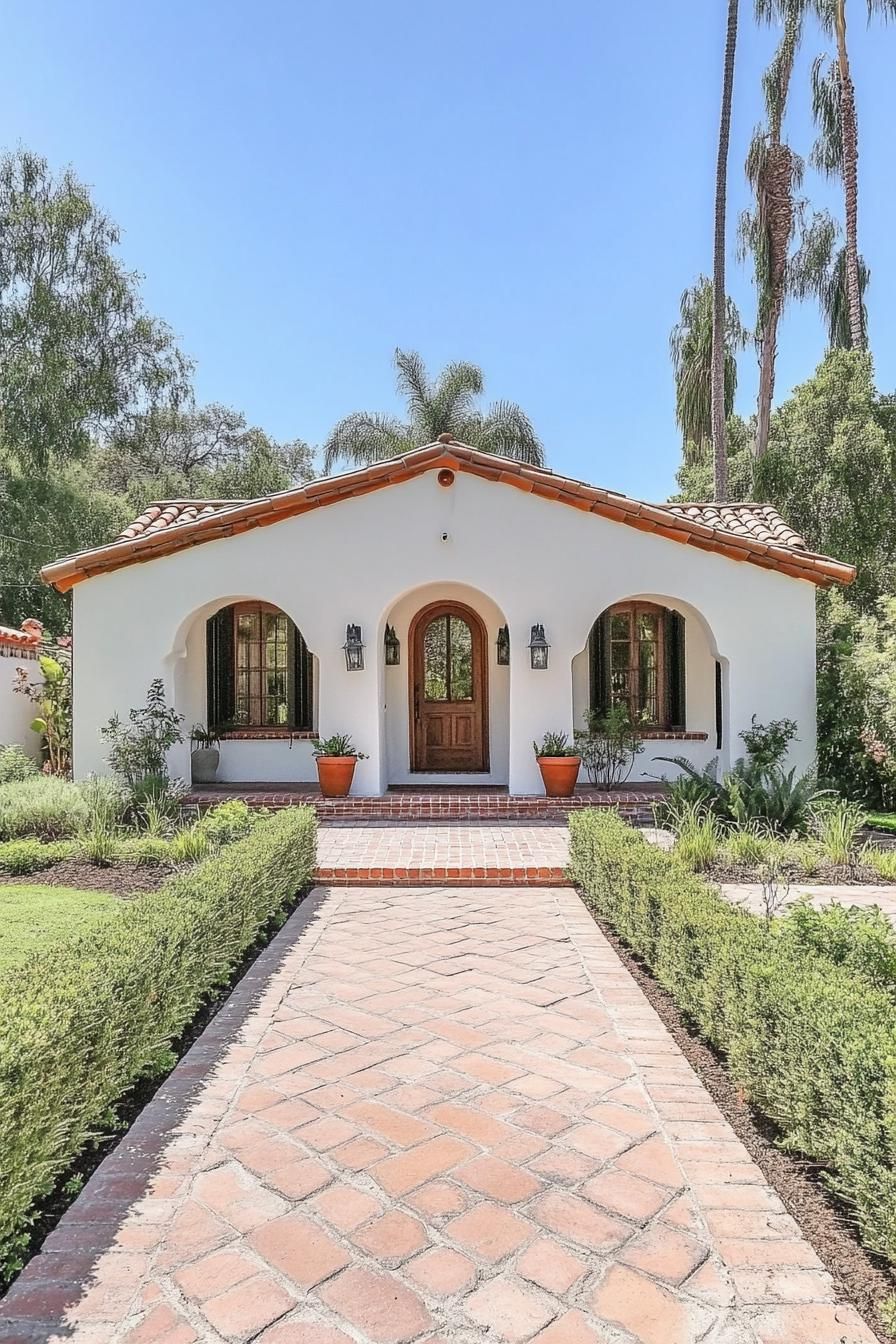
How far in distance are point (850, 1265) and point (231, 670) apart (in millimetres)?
12243

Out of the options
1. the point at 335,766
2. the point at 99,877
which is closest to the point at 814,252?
the point at 335,766

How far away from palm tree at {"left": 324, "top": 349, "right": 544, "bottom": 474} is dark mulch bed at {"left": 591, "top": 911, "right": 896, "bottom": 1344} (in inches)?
939

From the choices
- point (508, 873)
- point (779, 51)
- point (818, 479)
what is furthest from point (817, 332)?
point (508, 873)

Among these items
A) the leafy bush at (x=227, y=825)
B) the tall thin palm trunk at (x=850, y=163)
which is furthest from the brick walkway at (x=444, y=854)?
the tall thin palm trunk at (x=850, y=163)

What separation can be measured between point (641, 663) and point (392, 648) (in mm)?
4134

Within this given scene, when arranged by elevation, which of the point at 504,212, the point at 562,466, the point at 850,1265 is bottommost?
the point at 850,1265

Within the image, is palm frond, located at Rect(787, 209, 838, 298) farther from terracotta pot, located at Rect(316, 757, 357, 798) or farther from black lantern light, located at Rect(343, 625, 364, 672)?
terracotta pot, located at Rect(316, 757, 357, 798)

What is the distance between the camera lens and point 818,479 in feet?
60.7

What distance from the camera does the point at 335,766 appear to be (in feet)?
39.1

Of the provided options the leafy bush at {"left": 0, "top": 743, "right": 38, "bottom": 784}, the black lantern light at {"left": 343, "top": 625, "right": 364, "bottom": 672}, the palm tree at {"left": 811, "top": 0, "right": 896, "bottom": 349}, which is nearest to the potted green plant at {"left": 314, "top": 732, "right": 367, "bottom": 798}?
the black lantern light at {"left": 343, "top": 625, "right": 364, "bottom": 672}

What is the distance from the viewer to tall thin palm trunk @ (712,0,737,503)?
21.8 metres

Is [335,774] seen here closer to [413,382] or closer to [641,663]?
[641,663]

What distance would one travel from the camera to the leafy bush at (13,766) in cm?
1288

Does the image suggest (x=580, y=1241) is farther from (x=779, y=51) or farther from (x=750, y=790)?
(x=779, y=51)
